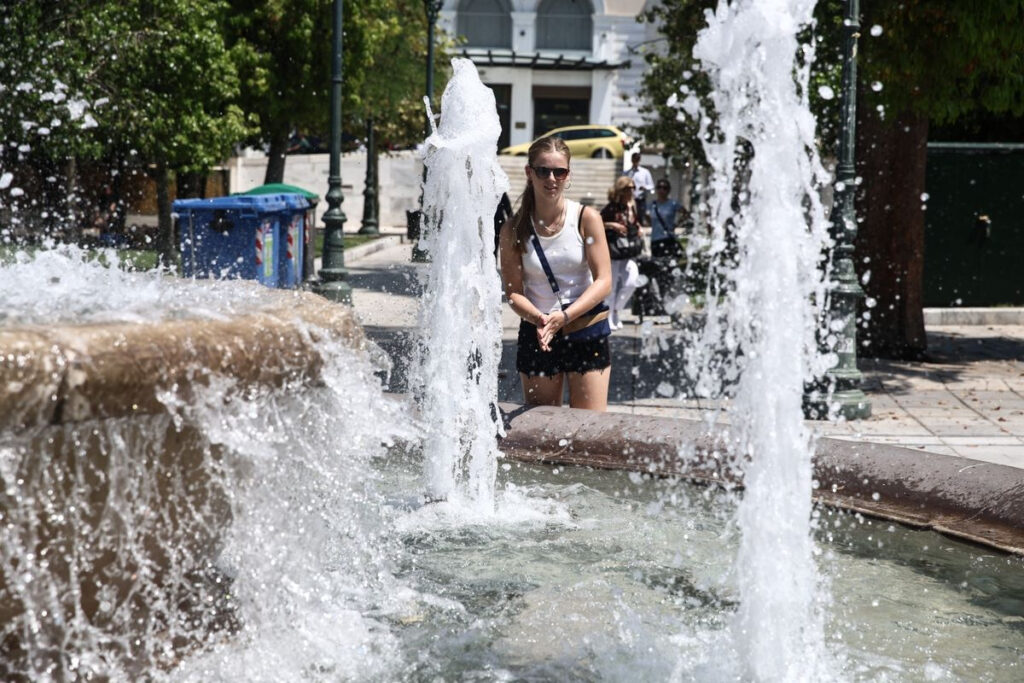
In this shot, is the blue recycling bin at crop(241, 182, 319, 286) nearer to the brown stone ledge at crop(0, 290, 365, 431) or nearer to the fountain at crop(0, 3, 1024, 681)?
the fountain at crop(0, 3, 1024, 681)

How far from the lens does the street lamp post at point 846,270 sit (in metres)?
9.44

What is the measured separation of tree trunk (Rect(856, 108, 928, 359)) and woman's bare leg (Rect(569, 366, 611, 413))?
23.1ft

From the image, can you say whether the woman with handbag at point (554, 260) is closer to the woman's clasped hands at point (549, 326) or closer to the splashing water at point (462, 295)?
the woman's clasped hands at point (549, 326)

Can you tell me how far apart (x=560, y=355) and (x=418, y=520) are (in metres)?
1.05

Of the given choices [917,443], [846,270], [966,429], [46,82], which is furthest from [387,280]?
[917,443]

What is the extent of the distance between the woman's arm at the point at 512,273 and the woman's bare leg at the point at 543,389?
18.3 inches

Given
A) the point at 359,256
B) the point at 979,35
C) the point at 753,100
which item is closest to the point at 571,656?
the point at 753,100

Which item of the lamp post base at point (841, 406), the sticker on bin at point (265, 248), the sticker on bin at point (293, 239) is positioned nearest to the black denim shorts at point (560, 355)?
the lamp post base at point (841, 406)

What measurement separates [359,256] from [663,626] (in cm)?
2084

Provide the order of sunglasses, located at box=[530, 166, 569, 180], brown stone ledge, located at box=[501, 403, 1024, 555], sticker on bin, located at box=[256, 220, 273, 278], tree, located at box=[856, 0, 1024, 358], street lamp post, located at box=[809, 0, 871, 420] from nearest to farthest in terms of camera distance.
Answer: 1. brown stone ledge, located at box=[501, 403, 1024, 555]
2. sunglasses, located at box=[530, 166, 569, 180]
3. street lamp post, located at box=[809, 0, 871, 420]
4. tree, located at box=[856, 0, 1024, 358]
5. sticker on bin, located at box=[256, 220, 273, 278]

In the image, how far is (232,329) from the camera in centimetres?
312

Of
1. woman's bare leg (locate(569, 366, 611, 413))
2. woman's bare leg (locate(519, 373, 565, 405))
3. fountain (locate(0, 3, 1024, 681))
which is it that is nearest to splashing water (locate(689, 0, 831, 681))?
fountain (locate(0, 3, 1024, 681))

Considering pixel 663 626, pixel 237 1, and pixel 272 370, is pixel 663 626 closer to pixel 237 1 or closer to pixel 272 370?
pixel 272 370

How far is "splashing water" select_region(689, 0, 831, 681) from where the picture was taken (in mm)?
4281
